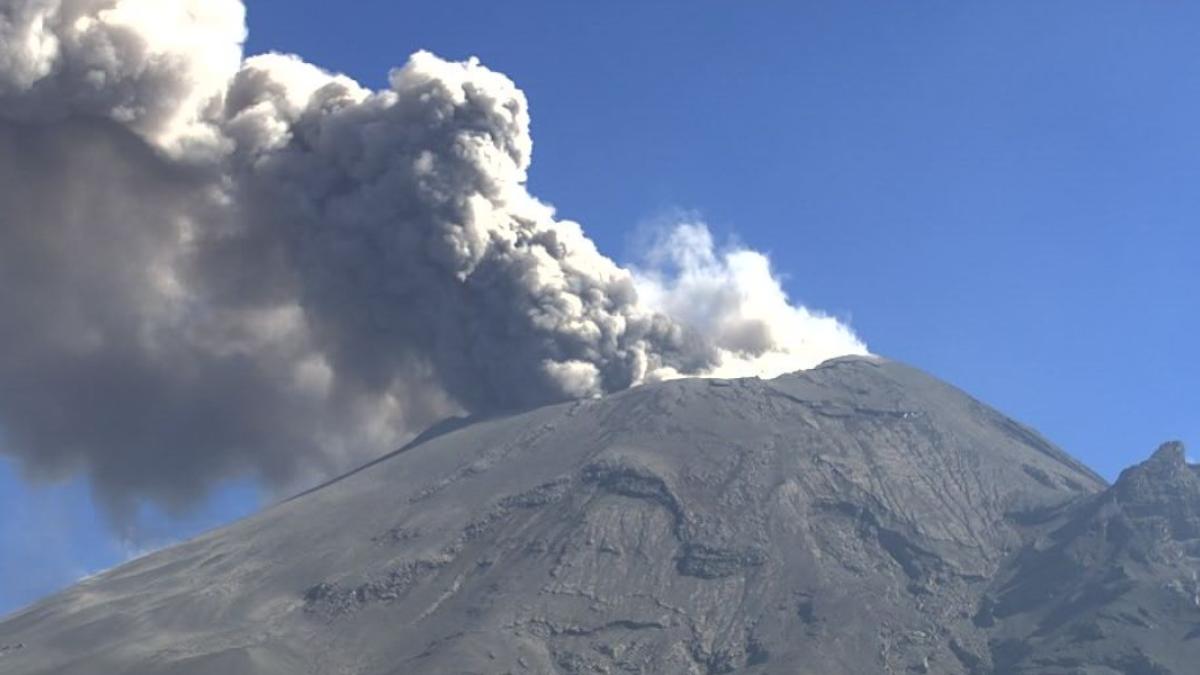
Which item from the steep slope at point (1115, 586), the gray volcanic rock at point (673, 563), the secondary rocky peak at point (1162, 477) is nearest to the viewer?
the gray volcanic rock at point (673, 563)

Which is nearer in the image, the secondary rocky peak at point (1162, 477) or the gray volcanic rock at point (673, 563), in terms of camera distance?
the gray volcanic rock at point (673, 563)

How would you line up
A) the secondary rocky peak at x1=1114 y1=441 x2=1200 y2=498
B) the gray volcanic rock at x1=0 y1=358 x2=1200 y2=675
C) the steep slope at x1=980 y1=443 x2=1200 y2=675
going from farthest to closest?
the secondary rocky peak at x1=1114 y1=441 x2=1200 y2=498 < the steep slope at x1=980 y1=443 x2=1200 y2=675 < the gray volcanic rock at x1=0 y1=358 x2=1200 y2=675

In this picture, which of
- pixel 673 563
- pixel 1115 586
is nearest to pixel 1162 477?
pixel 1115 586

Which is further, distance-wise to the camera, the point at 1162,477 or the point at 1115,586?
the point at 1162,477

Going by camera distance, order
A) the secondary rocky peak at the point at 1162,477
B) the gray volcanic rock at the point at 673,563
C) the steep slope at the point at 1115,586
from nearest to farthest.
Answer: the gray volcanic rock at the point at 673,563 < the steep slope at the point at 1115,586 < the secondary rocky peak at the point at 1162,477

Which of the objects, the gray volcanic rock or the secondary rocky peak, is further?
the secondary rocky peak

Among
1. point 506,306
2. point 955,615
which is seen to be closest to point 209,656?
point 506,306

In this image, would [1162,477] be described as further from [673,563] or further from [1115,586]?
[673,563]

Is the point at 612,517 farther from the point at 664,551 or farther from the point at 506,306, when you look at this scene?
the point at 506,306

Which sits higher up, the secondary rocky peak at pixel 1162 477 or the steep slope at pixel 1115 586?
the secondary rocky peak at pixel 1162 477

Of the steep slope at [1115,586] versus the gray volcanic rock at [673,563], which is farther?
the steep slope at [1115,586]
